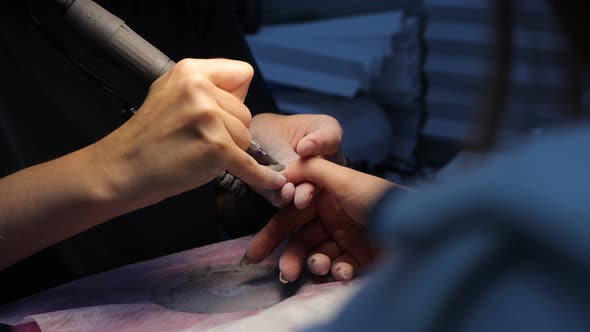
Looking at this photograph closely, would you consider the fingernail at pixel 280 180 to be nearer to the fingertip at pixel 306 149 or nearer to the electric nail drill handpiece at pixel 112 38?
the fingertip at pixel 306 149

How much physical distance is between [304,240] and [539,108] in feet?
1.74

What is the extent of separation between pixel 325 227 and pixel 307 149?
0.10 metres

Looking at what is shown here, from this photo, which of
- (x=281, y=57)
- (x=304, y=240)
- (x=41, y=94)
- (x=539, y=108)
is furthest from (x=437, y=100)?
(x=539, y=108)

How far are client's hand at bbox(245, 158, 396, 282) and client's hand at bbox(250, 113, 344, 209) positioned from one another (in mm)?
18

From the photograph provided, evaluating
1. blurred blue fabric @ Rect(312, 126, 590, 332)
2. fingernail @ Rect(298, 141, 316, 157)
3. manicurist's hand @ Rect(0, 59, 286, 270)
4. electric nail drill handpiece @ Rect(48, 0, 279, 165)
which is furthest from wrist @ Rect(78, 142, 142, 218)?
blurred blue fabric @ Rect(312, 126, 590, 332)

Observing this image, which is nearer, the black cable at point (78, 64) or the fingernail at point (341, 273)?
the fingernail at point (341, 273)

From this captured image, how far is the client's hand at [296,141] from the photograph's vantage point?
0.70 meters

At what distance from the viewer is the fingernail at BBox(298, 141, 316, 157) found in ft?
2.35

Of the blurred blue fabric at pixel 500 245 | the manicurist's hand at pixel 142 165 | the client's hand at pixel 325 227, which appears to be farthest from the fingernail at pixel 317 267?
the blurred blue fabric at pixel 500 245

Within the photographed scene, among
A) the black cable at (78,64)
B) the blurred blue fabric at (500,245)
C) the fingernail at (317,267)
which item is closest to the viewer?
the blurred blue fabric at (500,245)

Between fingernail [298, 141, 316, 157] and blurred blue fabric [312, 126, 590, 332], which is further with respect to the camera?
fingernail [298, 141, 316, 157]

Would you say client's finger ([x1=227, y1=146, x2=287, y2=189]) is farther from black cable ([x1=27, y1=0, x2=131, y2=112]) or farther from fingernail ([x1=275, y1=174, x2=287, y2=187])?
black cable ([x1=27, y1=0, x2=131, y2=112])

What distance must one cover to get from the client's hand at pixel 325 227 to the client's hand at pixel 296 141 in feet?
0.06

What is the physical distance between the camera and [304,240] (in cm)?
73
